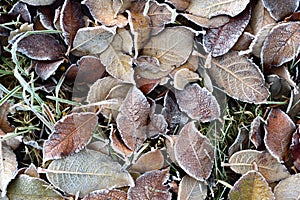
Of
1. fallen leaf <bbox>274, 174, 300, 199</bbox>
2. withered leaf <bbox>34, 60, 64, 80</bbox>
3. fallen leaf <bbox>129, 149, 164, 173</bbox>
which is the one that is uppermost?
withered leaf <bbox>34, 60, 64, 80</bbox>

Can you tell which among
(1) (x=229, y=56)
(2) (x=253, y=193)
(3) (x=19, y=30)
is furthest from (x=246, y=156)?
(3) (x=19, y=30)

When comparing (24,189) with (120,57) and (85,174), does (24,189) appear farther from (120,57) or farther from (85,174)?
(120,57)

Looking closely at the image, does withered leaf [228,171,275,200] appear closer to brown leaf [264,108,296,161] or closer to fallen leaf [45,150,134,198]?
brown leaf [264,108,296,161]

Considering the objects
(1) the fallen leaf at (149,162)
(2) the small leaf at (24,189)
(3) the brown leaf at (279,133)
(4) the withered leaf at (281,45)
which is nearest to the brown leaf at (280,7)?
(4) the withered leaf at (281,45)

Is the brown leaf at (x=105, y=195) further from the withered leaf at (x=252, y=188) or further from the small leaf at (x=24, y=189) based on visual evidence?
the withered leaf at (x=252, y=188)

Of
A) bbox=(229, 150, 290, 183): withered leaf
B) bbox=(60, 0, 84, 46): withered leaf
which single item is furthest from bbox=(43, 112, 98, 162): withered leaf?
bbox=(229, 150, 290, 183): withered leaf

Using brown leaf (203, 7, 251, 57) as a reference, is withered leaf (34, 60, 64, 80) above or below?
below
